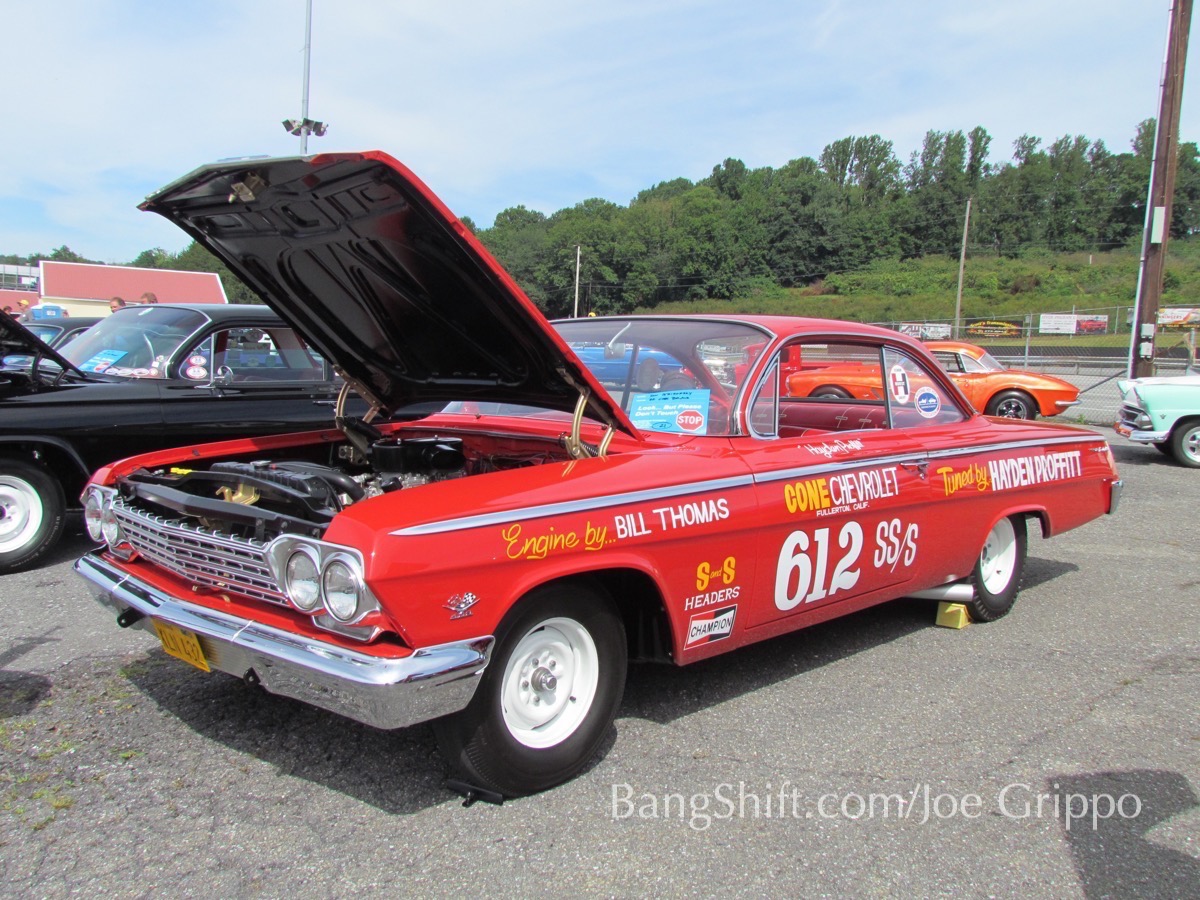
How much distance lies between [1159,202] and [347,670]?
48.3 feet

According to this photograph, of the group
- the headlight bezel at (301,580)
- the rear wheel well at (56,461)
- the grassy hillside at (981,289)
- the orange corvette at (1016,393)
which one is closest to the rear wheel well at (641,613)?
the headlight bezel at (301,580)

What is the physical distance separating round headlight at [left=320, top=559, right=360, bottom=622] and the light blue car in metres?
10.8

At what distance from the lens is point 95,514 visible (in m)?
3.28

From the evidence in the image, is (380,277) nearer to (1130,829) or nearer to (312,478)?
(312,478)

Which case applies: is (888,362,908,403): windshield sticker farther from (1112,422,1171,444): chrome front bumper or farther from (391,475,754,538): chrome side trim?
(1112,422,1171,444): chrome front bumper

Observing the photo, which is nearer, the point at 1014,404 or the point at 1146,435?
the point at 1146,435

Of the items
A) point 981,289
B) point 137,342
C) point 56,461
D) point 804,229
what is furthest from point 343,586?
point 804,229

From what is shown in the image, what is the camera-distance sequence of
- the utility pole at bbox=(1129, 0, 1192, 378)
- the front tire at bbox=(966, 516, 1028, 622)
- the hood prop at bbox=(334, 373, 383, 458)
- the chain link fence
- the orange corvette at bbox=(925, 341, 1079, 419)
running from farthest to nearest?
the chain link fence, the orange corvette at bbox=(925, 341, 1079, 419), the utility pole at bbox=(1129, 0, 1192, 378), the front tire at bbox=(966, 516, 1028, 622), the hood prop at bbox=(334, 373, 383, 458)

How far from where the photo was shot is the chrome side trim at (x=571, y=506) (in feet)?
7.79

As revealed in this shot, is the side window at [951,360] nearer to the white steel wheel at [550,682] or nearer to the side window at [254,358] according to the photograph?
the side window at [254,358]

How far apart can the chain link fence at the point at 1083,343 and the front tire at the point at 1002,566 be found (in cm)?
1242

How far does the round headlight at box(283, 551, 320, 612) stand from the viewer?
2.40 metres

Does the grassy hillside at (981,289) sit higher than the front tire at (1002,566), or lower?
higher

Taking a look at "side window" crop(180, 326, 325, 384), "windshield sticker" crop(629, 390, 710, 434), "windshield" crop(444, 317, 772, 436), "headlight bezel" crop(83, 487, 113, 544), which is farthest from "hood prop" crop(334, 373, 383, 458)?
"side window" crop(180, 326, 325, 384)
